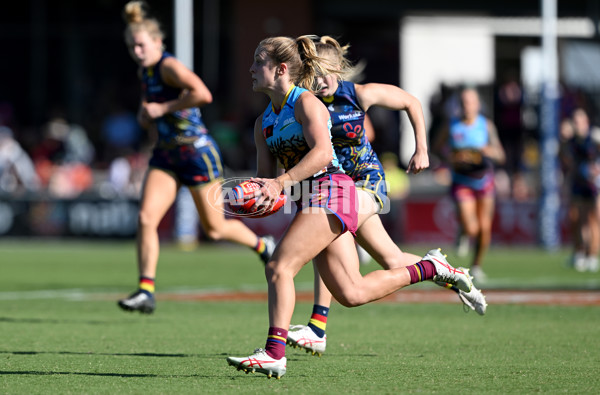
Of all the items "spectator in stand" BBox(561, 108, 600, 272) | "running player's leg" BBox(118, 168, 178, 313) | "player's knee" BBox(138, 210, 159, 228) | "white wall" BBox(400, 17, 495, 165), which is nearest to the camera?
"running player's leg" BBox(118, 168, 178, 313)

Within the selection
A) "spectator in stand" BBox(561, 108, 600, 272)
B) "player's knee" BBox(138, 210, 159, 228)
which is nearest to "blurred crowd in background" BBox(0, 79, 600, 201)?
"spectator in stand" BBox(561, 108, 600, 272)

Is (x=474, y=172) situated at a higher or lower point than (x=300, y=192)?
higher

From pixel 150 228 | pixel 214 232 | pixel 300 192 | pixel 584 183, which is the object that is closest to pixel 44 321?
pixel 150 228

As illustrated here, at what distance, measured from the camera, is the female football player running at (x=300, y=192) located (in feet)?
18.5

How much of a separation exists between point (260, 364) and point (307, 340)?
118 centimetres

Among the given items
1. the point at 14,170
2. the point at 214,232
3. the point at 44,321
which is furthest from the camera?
the point at 14,170

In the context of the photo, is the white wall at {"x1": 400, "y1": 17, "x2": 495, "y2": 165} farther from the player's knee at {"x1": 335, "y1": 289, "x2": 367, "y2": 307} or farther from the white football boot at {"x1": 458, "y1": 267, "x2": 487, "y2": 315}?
the player's knee at {"x1": 335, "y1": 289, "x2": 367, "y2": 307}

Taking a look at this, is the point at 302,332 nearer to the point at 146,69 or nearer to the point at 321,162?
the point at 321,162

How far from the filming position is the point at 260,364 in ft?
18.3

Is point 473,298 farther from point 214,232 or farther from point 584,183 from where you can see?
point 584,183

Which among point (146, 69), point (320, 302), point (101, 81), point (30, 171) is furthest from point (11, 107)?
point (320, 302)

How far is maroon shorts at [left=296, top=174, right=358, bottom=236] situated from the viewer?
5828mm

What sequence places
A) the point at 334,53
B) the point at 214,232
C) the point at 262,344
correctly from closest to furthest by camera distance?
the point at 334,53 < the point at 262,344 < the point at 214,232

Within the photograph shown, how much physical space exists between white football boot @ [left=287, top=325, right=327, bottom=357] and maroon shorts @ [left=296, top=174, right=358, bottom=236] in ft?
3.39
